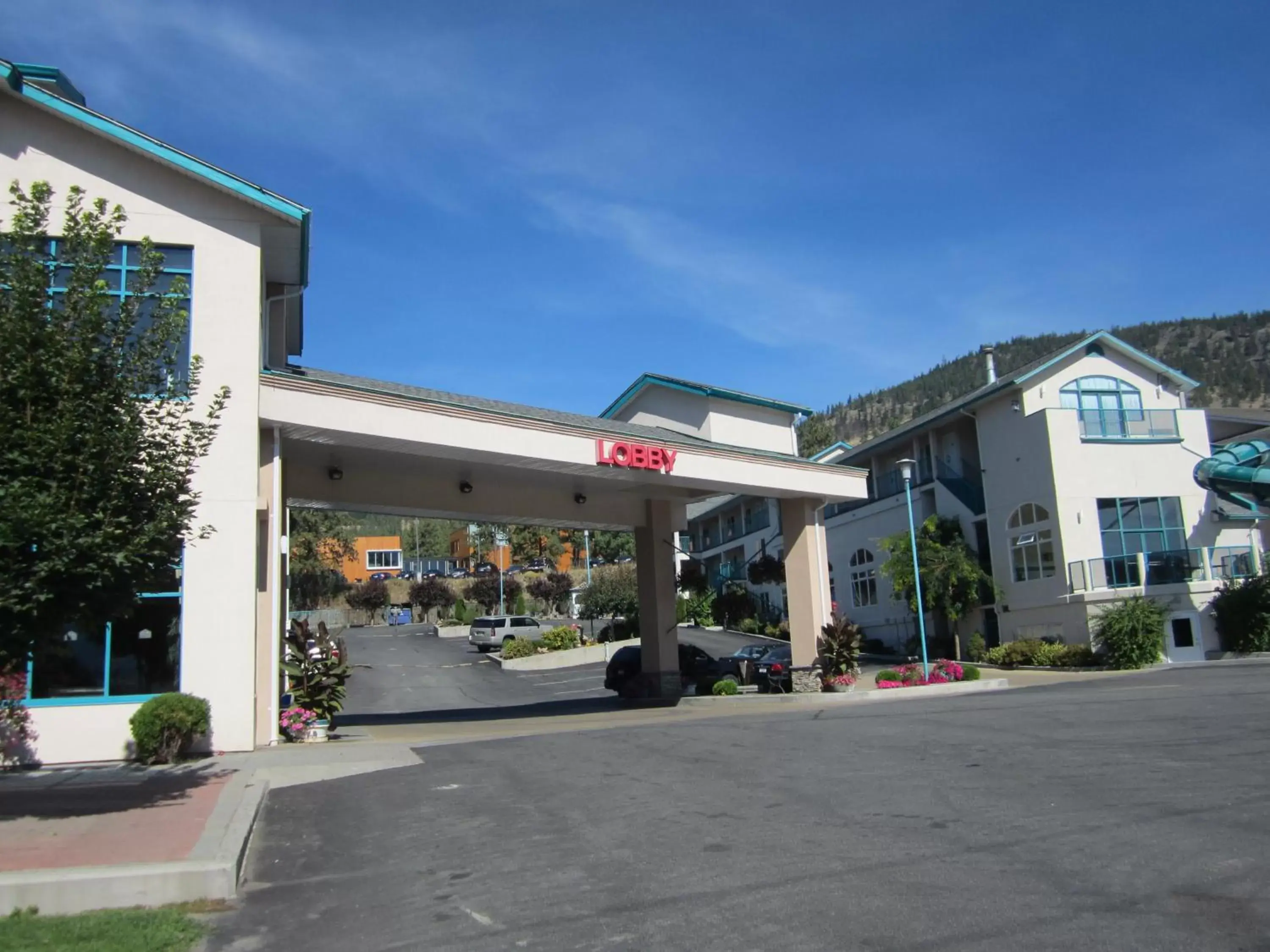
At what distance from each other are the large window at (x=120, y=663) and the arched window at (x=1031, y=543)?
2808 centimetres

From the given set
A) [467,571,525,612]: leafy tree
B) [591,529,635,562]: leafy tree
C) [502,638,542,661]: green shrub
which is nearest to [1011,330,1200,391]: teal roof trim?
[502,638,542,661]: green shrub

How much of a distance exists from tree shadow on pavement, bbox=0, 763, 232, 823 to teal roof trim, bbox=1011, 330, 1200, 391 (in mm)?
29516

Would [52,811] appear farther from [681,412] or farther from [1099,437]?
[1099,437]

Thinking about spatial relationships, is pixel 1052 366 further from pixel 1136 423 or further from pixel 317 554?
pixel 317 554

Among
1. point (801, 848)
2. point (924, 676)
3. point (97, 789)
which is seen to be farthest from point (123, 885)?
point (924, 676)

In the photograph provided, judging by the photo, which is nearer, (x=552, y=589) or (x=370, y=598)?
(x=552, y=589)

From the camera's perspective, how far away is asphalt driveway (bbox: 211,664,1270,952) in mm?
5836

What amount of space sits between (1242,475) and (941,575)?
9.90m

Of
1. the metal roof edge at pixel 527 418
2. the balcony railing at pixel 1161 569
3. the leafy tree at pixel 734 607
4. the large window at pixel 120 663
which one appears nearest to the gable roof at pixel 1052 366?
the balcony railing at pixel 1161 569

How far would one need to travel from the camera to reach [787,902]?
20.5 ft

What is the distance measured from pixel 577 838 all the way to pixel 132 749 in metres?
8.73

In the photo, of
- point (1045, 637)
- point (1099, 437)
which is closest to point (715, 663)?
point (1045, 637)

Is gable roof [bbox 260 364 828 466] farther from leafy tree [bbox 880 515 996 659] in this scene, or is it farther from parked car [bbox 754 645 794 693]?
leafy tree [bbox 880 515 996 659]

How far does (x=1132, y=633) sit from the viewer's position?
99.3ft
